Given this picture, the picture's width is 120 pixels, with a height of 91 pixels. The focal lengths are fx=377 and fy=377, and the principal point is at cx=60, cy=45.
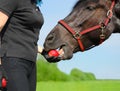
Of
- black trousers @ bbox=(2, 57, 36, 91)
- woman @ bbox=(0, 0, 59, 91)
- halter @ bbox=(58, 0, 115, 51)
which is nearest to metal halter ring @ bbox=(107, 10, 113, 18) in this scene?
halter @ bbox=(58, 0, 115, 51)

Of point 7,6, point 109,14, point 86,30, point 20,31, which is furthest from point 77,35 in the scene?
point 7,6

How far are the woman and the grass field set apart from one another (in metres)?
12.3

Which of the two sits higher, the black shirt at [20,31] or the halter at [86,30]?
the halter at [86,30]

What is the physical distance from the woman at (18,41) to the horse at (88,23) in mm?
642

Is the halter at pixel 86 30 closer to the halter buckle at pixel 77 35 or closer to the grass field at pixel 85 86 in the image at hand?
the halter buckle at pixel 77 35

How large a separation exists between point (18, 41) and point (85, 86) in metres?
14.6

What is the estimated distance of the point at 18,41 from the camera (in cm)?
312

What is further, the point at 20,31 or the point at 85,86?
the point at 85,86

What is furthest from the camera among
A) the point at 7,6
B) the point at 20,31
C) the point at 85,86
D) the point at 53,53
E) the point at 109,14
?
the point at 85,86

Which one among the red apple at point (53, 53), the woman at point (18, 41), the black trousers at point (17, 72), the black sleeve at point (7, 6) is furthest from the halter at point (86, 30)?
the black sleeve at point (7, 6)

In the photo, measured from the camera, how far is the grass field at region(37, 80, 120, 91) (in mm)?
15477

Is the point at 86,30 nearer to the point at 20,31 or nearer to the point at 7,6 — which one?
the point at 20,31

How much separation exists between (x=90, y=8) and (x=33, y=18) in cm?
88

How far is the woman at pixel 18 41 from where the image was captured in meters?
3.08
